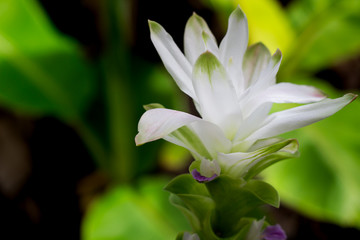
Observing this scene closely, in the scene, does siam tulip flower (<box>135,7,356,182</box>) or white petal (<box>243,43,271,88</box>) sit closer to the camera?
siam tulip flower (<box>135,7,356,182</box>)

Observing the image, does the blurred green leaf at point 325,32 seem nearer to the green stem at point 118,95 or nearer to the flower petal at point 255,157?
the green stem at point 118,95

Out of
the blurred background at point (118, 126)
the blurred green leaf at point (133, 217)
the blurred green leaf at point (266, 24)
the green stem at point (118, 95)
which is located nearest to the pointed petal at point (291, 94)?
the blurred background at point (118, 126)

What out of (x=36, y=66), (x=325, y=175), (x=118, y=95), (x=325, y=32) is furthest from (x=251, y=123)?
(x=325, y=32)

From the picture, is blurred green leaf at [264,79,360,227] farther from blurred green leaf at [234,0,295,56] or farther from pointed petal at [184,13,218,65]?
pointed petal at [184,13,218,65]

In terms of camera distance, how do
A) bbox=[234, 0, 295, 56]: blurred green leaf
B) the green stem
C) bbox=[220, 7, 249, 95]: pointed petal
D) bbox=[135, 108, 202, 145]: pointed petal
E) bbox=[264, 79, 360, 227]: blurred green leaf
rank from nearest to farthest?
bbox=[135, 108, 202, 145]: pointed petal → bbox=[220, 7, 249, 95]: pointed petal → bbox=[264, 79, 360, 227]: blurred green leaf → the green stem → bbox=[234, 0, 295, 56]: blurred green leaf

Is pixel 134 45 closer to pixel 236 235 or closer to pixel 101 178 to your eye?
pixel 101 178

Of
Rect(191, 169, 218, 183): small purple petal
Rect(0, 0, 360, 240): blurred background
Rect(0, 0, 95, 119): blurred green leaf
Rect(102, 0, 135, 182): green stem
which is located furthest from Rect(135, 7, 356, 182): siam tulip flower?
Rect(0, 0, 95, 119): blurred green leaf
